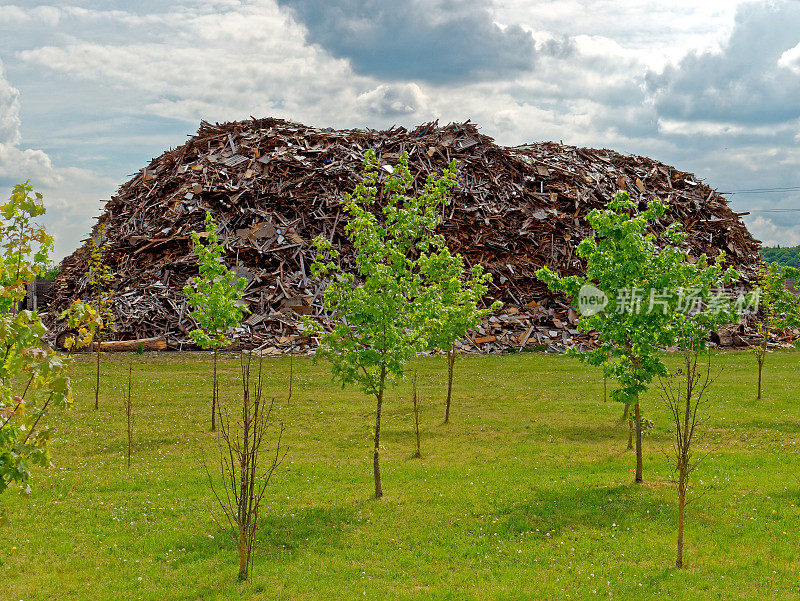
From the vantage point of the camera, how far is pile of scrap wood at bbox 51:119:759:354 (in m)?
39.1

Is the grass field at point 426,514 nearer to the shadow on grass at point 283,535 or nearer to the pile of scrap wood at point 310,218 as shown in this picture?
the shadow on grass at point 283,535

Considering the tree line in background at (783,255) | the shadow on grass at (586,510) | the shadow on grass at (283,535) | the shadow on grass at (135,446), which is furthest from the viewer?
the tree line in background at (783,255)

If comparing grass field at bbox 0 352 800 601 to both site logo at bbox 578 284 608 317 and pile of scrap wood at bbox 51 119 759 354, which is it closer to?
site logo at bbox 578 284 608 317

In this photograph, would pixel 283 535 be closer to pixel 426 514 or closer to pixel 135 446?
pixel 426 514

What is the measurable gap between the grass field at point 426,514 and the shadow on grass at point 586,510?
0.05 metres

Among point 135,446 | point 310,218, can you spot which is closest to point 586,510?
point 135,446

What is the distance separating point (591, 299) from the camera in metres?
13.6

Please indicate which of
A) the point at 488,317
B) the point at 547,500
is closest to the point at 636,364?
the point at 547,500

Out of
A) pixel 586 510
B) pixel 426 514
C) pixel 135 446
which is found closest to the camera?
pixel 426 514

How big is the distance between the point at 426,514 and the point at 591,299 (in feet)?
18.8

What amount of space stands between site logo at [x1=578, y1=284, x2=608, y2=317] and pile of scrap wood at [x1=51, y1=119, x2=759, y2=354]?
24091 millimetres

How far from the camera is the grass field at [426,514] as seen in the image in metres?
9.14

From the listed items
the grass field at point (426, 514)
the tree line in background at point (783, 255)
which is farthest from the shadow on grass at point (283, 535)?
the tree line in background at point (783, 255)

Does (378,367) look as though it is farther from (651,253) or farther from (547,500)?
(651,253)
